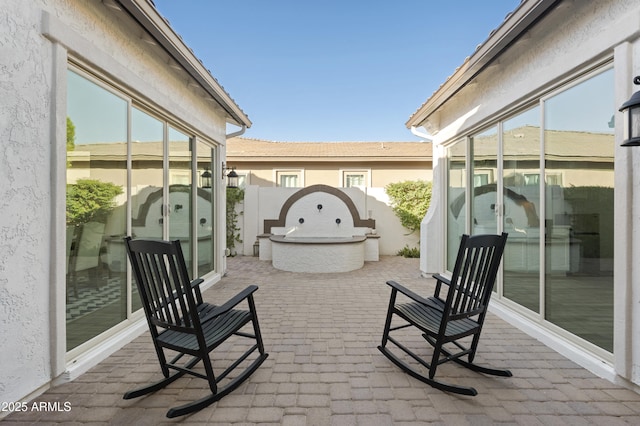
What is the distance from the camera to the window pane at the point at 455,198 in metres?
5.57

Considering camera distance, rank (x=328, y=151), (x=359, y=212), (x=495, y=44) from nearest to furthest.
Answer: (x=495, y=44) → (x=359, y=212) → (x=328, y=151)

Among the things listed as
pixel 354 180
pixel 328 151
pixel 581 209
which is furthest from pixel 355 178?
pixel 581 209

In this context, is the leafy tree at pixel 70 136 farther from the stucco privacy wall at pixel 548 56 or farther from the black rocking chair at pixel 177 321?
the stucco privacy wall at pixel 548 56

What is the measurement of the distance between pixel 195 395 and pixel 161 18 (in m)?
3.80

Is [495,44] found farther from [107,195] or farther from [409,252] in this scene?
[409,252]

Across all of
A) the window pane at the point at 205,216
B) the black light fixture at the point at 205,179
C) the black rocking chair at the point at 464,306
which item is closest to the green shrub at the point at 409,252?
the window pane at the point at 205,216

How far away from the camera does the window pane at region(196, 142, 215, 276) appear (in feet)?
18.2

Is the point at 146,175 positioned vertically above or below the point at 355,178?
below

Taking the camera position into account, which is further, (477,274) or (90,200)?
(90,200)

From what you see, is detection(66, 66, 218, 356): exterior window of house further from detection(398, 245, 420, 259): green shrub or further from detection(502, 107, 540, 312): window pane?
detection(398, 245, 420, 259): green shrub

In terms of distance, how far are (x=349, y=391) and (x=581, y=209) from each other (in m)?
2.88

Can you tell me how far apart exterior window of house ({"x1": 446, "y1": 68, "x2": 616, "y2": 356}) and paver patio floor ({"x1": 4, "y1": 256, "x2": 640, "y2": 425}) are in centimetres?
51

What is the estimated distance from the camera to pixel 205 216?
5824mm

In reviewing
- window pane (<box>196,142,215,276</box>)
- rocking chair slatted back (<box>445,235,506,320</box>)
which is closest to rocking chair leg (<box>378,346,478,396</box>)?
rocking chair slatted back (<box>445,235,506,320</box>)
